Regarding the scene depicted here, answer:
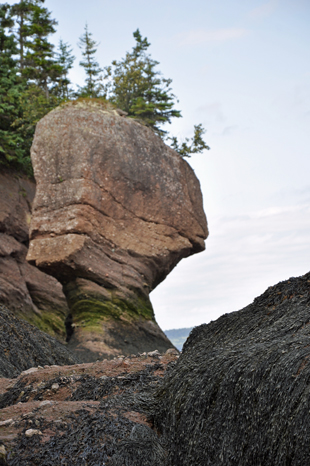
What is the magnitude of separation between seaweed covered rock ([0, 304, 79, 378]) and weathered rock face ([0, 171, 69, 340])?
5.84m

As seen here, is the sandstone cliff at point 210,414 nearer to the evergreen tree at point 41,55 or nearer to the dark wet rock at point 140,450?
the dark wet rock at point 140,450

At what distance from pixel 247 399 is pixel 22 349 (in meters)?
7.61

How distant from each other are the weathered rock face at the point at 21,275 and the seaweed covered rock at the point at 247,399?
1373 cm

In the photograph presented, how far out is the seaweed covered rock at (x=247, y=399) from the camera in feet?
12.0

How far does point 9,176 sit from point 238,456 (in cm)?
2049

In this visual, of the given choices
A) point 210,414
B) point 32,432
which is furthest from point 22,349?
point 210,414

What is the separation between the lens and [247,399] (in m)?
4.06

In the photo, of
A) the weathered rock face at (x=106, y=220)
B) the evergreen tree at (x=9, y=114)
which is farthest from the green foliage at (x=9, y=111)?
the weathered rock face at (x=106, y=220)

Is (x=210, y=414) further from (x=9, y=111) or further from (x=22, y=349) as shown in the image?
(x=9, y=111)

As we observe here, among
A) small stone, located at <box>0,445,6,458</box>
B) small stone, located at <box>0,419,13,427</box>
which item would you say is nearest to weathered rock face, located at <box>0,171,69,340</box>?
small stone, located at <box>0,419,13,427</box>

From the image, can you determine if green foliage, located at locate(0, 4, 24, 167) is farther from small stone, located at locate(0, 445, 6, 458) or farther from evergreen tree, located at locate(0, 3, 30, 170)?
small stone, located at locate(0, 445, 6, 458)

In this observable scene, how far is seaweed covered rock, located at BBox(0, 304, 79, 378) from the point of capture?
9.78 m

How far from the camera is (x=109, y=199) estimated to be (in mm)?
17500

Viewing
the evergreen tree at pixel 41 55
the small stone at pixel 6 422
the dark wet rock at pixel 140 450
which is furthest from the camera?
the evergreen tree at pixel 41 55
